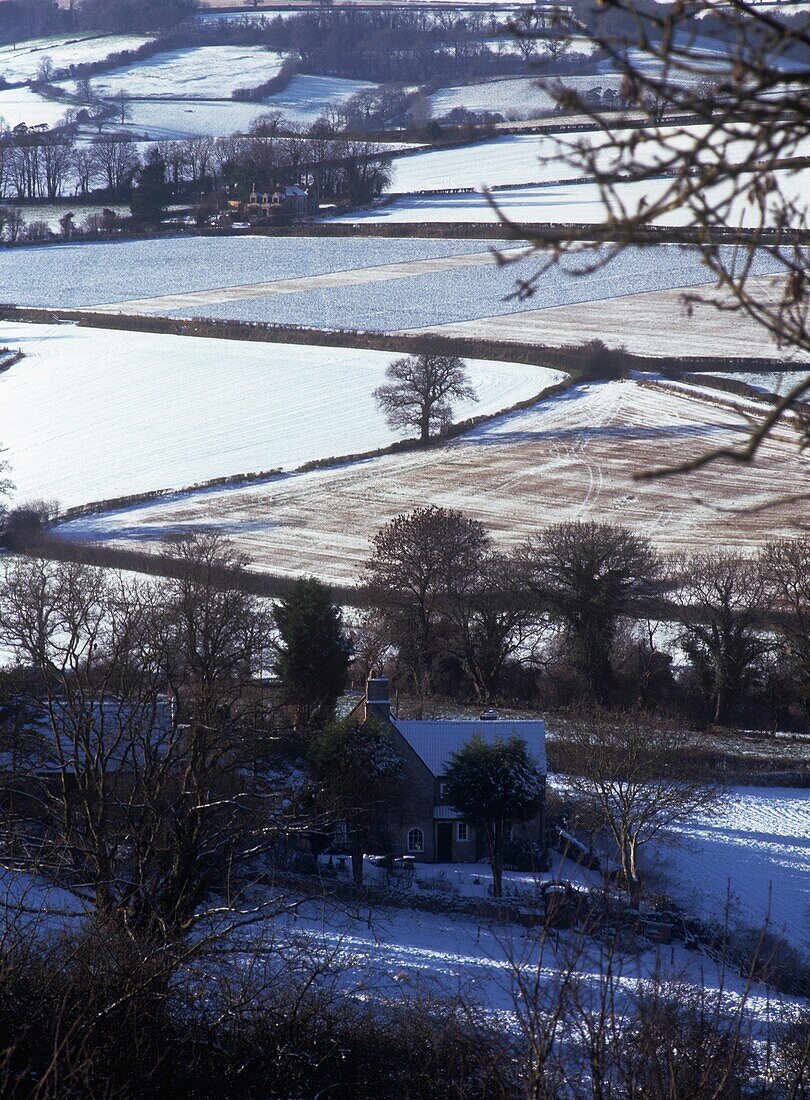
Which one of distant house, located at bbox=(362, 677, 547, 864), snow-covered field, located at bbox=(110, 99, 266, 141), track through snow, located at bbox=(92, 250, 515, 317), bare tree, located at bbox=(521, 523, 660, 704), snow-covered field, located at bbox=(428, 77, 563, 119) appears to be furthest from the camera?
snow-covered field, located at bbox=(428, 77, 563, 119)

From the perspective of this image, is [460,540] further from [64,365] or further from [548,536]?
[64,365]

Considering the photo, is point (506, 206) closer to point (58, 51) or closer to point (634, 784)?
point (634, 784)

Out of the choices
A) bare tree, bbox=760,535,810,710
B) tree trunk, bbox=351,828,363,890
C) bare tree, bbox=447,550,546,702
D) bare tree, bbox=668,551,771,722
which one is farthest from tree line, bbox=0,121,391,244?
tree trunk, bbox=351,828,363,890

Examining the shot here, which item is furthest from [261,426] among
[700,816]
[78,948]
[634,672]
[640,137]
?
[640,137]

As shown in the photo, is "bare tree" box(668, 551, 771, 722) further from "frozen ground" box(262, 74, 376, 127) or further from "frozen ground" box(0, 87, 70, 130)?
"frozen ground" box(0, 87, 70, 130)

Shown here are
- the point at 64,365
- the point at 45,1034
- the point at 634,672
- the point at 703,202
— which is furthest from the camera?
the point at 64,365

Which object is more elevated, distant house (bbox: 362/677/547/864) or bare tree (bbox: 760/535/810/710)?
bare tree (bbox: 760/535/810/710)
